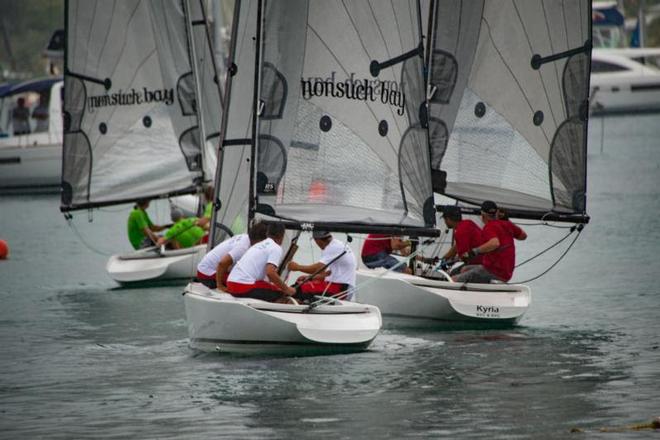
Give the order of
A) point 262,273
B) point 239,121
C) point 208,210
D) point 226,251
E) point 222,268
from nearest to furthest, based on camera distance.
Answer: point 262,273
point 222,268
point 226,251
point 239,121
point 208,210

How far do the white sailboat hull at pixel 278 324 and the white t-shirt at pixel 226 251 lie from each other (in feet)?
2.00

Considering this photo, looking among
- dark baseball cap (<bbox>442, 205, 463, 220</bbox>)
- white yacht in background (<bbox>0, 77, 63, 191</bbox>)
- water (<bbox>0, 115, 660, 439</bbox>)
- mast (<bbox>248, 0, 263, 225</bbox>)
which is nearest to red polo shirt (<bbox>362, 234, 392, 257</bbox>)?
dark baseball cap (<bbox>442, 205, 463, 220</bbox>)

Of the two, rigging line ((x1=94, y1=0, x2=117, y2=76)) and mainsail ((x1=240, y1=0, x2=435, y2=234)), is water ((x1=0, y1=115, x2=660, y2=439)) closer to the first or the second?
mainsail ((x1=240, y1=0, x2=435, y2=234))

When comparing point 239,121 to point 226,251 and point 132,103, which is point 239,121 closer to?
point 226,251

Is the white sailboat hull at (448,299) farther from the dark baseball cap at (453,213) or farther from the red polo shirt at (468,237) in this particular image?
the dark baseball cap at (453,213)

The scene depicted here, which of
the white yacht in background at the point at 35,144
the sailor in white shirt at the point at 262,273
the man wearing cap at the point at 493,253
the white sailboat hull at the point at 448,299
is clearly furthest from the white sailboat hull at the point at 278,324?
the white yacht in background at the point at 35,144

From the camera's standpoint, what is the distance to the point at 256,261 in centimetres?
1889

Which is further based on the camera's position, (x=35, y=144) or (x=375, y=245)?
(x=35, y=144)

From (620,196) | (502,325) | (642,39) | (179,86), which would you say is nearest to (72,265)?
(179,86)

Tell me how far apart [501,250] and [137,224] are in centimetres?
839

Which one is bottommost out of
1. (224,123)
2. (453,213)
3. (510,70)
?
(453,213)

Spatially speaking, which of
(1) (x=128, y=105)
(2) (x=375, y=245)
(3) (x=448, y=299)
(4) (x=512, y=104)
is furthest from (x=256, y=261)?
(1) (x=128, y=105)

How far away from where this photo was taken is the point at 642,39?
7412cm

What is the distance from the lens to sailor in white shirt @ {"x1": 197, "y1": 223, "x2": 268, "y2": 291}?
63.0 ft
